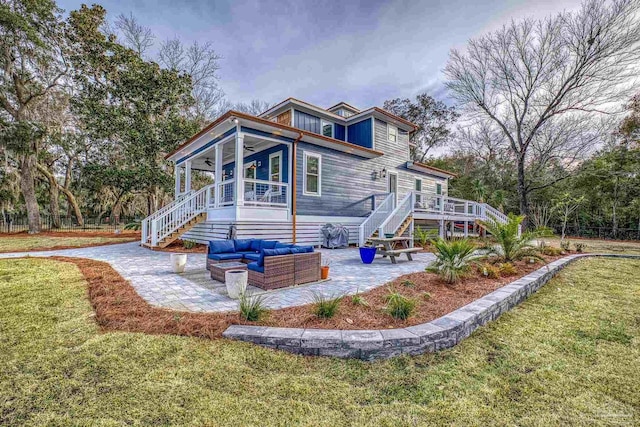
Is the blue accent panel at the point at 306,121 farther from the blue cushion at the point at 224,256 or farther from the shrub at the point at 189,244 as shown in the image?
the blue cushion at the point at 224,256

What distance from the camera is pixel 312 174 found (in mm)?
11266

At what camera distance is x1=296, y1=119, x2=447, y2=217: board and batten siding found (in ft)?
36.4

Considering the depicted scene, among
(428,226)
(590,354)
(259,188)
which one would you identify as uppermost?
(259,188)

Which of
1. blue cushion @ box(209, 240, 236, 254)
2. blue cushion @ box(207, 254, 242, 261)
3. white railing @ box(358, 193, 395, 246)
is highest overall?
white railing @ box(358, 193, 395, 246)

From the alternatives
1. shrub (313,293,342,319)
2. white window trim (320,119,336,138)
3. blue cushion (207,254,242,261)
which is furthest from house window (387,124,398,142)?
shrub (313,293,342,319)

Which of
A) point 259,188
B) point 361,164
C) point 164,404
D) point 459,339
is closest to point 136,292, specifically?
point 164,404

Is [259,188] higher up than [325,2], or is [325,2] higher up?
[325,2]

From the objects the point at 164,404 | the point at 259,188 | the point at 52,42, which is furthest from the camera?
the point at 52,42

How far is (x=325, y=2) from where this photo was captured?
34.1 feet

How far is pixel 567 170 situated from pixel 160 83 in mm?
28910

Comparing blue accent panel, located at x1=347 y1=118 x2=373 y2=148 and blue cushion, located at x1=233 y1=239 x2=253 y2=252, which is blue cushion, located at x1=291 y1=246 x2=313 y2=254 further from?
blue accent panel, located at x1=347 y1=118 x2=373 y2=148

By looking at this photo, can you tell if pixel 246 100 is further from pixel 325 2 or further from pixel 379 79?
pixel 325 2

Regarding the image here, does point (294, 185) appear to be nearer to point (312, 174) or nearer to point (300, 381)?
point (312, 174)

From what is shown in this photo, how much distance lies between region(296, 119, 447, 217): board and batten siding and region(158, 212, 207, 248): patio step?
3703 millimetres
